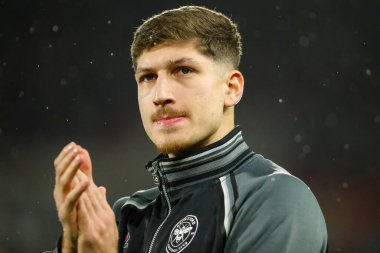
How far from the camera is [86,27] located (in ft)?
23.0

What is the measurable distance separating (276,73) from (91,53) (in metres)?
2.17

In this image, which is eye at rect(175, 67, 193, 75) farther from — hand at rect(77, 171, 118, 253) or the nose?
hand at rect(77, 171, 118, 253)

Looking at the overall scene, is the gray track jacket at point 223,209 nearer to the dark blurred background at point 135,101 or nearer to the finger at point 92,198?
the finger at point 92,198

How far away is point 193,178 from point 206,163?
0.24 feet

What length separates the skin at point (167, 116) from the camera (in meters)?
1.77

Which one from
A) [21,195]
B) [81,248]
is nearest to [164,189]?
[81,248]

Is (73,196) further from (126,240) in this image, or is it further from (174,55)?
(174,55)

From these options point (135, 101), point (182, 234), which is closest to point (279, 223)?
point (182, 234)

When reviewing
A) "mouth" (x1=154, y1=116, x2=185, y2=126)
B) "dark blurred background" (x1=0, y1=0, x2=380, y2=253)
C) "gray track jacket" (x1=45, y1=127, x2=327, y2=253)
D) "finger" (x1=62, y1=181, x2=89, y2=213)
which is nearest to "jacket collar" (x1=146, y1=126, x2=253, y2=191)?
"gray track jacket" (x1=45, y1=127, x2=327, y2=253)

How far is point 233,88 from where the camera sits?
2.04 m

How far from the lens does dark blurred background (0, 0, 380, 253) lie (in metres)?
6.32

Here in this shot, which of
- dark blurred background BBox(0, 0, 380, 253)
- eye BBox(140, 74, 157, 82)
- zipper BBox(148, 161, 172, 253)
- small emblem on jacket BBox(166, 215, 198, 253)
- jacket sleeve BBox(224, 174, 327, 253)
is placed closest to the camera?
jacket sleeve BBox(224, 174, 327, 253)

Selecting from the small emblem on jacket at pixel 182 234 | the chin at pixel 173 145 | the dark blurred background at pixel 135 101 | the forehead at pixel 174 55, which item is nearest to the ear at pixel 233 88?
the forehead at pixel 174 55

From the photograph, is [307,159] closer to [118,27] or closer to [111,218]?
[118,27]
